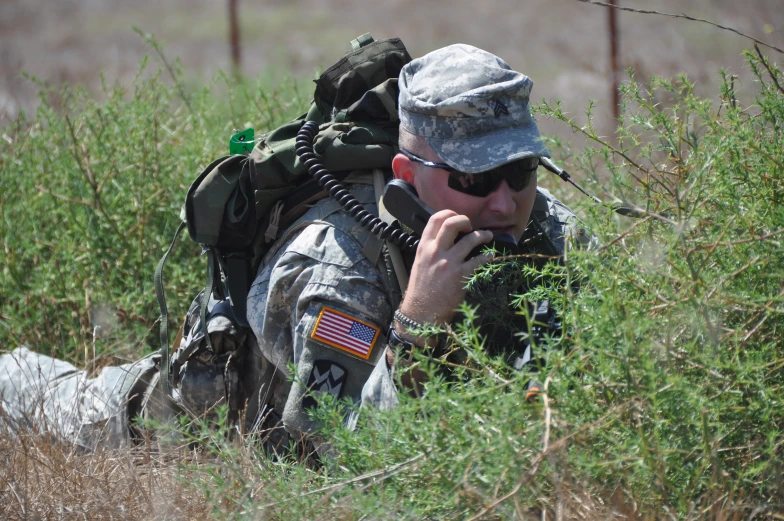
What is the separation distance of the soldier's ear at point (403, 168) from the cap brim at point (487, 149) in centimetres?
11

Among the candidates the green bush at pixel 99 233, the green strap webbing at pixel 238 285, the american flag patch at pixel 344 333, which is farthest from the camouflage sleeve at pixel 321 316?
the green bush at pixel 99 233

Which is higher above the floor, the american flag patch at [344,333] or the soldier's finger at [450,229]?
the soldier's finger at [450,229]

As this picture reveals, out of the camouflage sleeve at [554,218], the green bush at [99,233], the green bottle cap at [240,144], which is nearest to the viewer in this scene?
the camouflage sleeve at [554,218]

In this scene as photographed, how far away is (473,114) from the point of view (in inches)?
106

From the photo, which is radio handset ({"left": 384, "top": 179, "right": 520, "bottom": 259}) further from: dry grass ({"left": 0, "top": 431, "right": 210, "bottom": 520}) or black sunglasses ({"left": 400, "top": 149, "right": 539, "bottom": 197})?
dry grass ({"left": 0, "top": 431, "right": 210, "bottom": 520})

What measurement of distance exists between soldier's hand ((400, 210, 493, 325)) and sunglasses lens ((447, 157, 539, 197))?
19 cm

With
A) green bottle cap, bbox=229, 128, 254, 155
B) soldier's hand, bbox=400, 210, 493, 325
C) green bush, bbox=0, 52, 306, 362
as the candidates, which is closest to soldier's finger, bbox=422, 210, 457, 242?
soldier's hand, bbox=400, 210, 493, 325

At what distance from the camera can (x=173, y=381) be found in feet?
10.9

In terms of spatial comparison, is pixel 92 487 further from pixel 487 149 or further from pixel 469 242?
pixel 487 149

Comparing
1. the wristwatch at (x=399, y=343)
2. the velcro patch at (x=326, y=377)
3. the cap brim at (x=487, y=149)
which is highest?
the cap brim at (x=487, y=149)

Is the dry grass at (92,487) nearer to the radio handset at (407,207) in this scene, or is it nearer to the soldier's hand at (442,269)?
the soldier's hand at (442,269)

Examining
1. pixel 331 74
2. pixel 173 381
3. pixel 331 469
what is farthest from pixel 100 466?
pixel 331 74

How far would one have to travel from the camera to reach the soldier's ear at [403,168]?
→ 9.18ft

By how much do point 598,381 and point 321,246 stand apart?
116 centimetres
